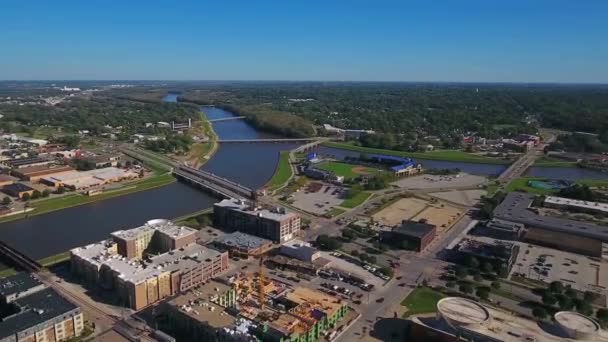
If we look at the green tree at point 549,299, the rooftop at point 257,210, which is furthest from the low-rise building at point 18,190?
the green tree at point 549,299

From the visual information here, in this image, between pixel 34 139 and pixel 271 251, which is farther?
pixel 34 139

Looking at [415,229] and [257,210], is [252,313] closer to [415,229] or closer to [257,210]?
[257,210]

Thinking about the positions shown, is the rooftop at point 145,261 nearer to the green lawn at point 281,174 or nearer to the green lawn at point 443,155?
the green lawn at point 281,174

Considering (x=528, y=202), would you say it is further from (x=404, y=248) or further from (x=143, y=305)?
(x=143, y=305)

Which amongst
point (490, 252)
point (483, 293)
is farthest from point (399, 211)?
point (483, 293)

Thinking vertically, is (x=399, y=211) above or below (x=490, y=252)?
below

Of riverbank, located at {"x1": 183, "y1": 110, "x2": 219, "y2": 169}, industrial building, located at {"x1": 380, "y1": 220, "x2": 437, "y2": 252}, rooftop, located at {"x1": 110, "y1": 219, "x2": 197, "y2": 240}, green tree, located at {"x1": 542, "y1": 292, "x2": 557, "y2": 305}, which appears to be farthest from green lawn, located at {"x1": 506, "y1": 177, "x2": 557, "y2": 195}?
riverbank, located at {"x1": 183, "y1": 110, "x2": 219, "y2": 169}

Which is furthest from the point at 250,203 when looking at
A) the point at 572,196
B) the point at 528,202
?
the point at 572,196
